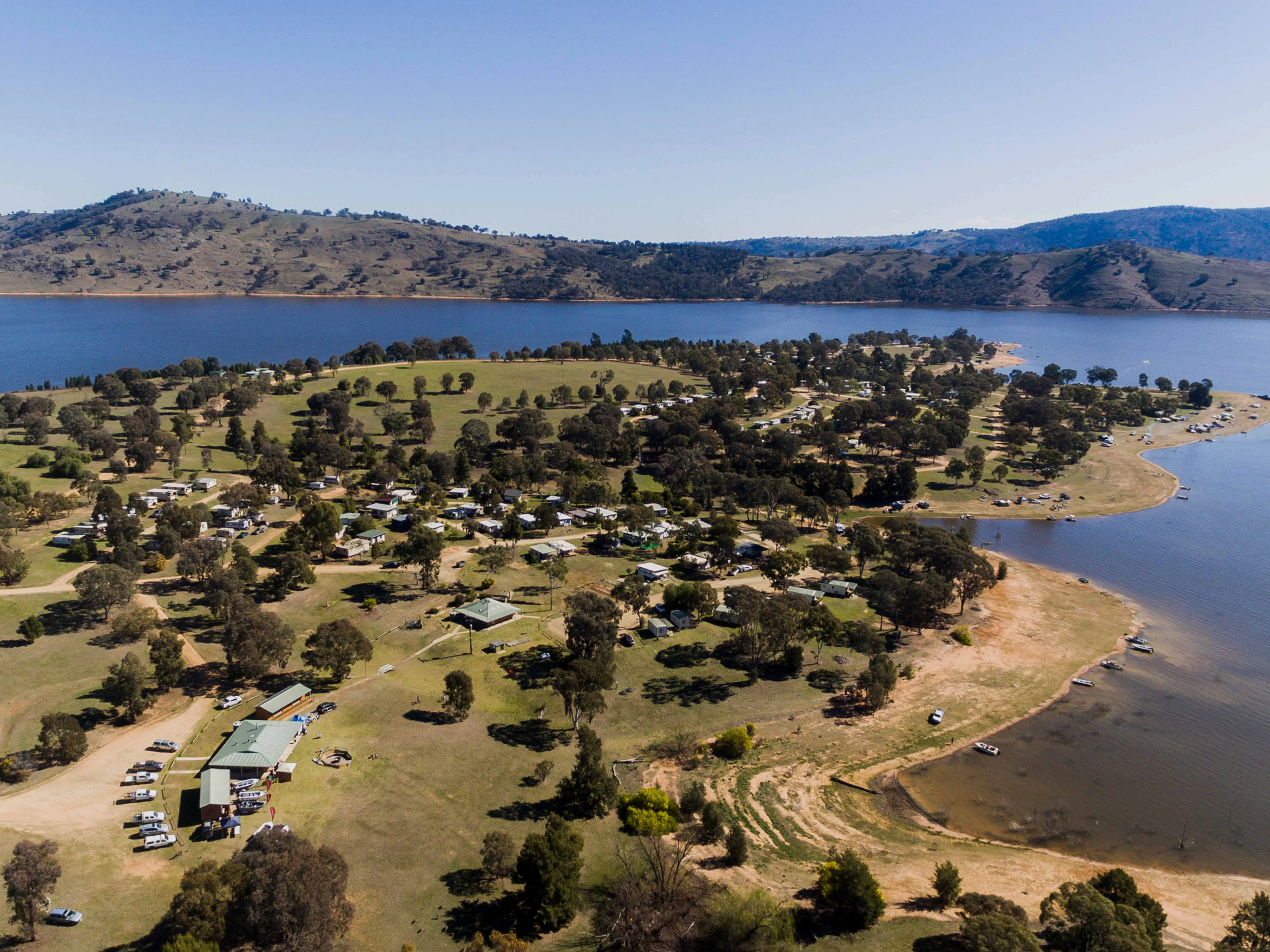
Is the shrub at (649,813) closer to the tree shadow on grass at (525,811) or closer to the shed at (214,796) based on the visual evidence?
the tree shadow on grass at (525,811)

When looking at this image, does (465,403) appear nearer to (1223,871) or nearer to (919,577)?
(919,577)

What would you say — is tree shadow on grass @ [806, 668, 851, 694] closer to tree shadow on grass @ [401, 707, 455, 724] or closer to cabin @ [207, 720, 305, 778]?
tree shadow on grass @ [401, 707, 455, 724]

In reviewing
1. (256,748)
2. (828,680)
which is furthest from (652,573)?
(256,748)

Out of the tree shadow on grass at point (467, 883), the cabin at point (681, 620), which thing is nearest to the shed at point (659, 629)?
the cabin at point (681, 620)

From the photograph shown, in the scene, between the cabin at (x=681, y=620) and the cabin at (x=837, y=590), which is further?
→ the cabin at (x=837, y=590)

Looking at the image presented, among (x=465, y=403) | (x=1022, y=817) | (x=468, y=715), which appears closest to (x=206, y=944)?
(x=468, y=715)

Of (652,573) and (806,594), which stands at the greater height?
(652,573)

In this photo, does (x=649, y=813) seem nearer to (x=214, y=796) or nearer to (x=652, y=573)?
(x=214, y=796)

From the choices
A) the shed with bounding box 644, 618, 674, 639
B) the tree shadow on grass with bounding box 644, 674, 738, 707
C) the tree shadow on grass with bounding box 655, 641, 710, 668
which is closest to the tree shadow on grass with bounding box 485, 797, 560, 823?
the tree shadow on grass with bounding box 644, 674, 738, 707
